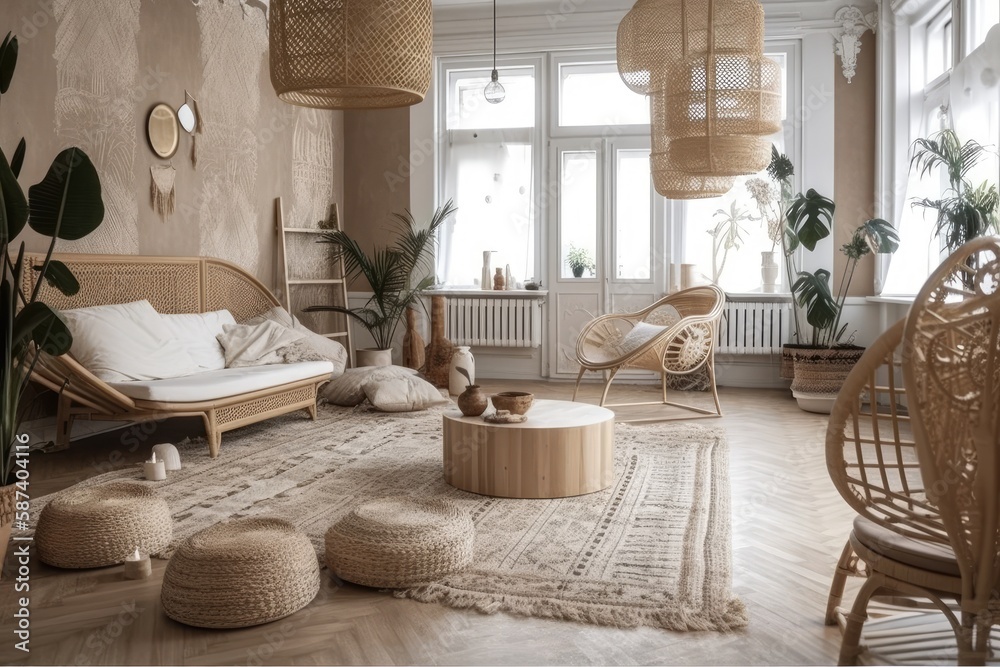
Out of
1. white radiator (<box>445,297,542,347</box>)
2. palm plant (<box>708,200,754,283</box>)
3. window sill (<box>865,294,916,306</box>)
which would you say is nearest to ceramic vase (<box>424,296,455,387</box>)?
white radiator (<box>445,297,542,347</box>)

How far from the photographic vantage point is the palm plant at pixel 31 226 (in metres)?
2.27

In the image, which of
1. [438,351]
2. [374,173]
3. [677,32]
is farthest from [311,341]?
[677,32]

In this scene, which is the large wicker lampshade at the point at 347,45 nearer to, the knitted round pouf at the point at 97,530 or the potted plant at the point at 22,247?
the potted plant at the point at 22,247

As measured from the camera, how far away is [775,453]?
4.54 meters

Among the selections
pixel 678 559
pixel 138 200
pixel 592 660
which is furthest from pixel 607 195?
pixel 592 660

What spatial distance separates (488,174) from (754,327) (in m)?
2.78

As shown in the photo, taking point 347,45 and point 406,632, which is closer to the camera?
point 406,632

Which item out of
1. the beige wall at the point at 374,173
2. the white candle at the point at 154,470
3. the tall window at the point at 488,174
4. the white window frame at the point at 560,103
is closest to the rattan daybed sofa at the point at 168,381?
the white candle at the point at 154,470

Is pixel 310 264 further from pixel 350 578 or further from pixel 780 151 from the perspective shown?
pixel 350 578

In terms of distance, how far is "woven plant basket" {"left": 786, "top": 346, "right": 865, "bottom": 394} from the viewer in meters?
5.90

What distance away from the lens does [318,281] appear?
23.0 ft

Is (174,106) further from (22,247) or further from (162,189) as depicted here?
(22,247)

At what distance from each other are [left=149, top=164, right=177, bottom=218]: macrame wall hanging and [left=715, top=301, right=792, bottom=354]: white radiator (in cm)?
444

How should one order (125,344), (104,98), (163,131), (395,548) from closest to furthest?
(395,548) → (125,344) → (104,98) → (163,131)
